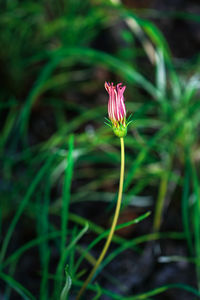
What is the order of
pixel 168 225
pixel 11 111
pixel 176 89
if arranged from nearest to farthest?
pixel 168 225
pixel 176 89
pixel 11 111

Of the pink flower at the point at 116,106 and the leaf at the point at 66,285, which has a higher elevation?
the pink flower at the point at 116,106

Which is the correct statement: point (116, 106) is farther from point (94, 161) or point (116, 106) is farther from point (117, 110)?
point (94, 161)

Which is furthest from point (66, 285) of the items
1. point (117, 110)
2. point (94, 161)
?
point (94, 161)

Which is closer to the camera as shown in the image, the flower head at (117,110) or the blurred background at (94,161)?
the flower head at (117,110)

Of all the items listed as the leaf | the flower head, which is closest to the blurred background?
the leaf

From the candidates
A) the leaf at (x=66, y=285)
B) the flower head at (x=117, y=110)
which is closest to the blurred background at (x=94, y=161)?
the leaf at (x=66, y=285)

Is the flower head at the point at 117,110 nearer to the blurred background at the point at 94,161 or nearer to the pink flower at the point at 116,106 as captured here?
the pink flower at the point at 116,106

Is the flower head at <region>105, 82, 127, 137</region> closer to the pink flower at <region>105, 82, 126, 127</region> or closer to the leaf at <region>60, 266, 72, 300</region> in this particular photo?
the pink flower at <region>105, 82, 126, 127</region>

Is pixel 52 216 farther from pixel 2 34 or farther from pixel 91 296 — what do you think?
pixel 2 34

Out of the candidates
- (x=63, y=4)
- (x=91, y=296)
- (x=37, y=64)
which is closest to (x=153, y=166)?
(x=91, y=296)
